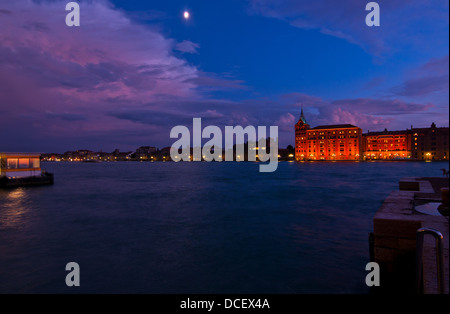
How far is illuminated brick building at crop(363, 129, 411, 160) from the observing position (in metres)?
179

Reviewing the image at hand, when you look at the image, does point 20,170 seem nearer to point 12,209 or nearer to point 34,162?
point 34,162

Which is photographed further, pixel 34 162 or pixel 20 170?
pixel 34 162

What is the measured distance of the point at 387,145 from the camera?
185250mm

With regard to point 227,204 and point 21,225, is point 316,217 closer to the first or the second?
point 227,204

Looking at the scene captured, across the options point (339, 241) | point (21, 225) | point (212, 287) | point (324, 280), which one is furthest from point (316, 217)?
point (21, 225)

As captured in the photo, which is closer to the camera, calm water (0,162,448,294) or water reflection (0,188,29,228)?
calm water (0,162,448,294)

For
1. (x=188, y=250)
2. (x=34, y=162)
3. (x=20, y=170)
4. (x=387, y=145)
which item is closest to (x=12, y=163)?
(x=20, y=170)

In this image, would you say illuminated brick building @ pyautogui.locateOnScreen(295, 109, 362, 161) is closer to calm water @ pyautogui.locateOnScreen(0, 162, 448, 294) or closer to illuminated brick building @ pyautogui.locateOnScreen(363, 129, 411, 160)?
illuminated brick building @ pyautogui.locateOnScreen(363, 129, 411, 160)

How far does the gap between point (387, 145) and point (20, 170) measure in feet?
645

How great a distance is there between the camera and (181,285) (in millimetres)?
11070

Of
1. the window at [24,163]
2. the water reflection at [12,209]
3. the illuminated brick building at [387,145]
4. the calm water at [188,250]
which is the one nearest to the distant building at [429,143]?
the illuminated brick building at [387,145]

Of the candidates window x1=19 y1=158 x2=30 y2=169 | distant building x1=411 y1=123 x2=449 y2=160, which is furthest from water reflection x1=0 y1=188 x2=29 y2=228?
distant building x1=411 y1=123 x2=449 y2=160

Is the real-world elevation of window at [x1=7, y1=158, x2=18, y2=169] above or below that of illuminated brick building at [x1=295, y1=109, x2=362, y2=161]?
below

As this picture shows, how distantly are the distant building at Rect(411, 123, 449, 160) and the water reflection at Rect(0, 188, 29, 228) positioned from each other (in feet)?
619
